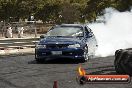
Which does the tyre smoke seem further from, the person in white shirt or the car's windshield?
the person in white shirt

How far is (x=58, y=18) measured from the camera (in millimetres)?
52250

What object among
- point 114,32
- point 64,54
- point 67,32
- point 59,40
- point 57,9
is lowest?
point 64,54

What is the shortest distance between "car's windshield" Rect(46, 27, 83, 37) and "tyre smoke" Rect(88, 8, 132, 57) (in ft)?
10.2

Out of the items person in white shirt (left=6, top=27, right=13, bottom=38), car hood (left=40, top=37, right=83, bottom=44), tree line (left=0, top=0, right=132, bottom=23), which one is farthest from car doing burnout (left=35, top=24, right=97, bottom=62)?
tree line (left=0, top=0, right=132, bottom=23)

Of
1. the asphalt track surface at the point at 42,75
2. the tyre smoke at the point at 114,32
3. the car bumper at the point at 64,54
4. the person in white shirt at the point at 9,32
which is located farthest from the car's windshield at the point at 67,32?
the person in white shirt at the point at 9,32

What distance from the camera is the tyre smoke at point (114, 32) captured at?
20.2m

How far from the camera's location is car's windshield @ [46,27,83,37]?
16047 millimetres

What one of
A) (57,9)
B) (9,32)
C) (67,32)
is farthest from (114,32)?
(57,9)

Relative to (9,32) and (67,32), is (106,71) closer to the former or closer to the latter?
(67,32)

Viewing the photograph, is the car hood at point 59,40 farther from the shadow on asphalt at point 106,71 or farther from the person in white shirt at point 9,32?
the person in white shirt at point 9,32

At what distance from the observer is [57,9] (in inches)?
2103

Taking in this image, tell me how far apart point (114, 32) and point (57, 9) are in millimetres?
31242

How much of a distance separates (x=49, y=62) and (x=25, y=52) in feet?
17.8

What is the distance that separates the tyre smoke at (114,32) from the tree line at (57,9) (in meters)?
24.8
